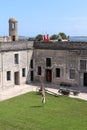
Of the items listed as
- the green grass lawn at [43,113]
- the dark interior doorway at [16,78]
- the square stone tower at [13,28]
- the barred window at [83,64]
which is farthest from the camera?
the square stone tower at [13,28]

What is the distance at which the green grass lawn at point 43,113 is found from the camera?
22575 mm

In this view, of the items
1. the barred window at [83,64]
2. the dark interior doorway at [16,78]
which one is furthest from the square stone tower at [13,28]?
the barred window at [83,64]

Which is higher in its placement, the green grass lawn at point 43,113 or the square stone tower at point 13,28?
the square stone tower at point 13,28

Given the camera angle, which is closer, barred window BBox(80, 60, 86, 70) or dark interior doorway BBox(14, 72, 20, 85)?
barred window BBox(80, 60, 86, 70)

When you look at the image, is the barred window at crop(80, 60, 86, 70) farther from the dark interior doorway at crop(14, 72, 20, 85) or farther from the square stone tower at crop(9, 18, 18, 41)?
the square stone tower at crop(9, 18, 18, 41)

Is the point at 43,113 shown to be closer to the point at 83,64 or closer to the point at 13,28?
the point at 83,64

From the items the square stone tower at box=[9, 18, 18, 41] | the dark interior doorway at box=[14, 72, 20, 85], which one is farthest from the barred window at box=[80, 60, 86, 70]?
the square stone tower at box=[9, 18, 18, 41]

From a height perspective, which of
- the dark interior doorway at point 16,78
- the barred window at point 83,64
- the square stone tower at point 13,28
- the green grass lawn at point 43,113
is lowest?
the green grass lawn at point 43,113

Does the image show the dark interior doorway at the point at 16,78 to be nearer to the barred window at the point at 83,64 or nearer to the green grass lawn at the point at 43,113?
the green grass lawn at the point at 43,113

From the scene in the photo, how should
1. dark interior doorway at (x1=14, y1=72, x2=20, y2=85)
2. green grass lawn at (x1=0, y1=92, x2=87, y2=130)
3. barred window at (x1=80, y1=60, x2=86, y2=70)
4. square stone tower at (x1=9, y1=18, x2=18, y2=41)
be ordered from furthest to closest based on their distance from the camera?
square stone tower at (x1=9, y1=18, x2=18, y2=41), dark interior doorway at (x1=14, y1=72, x2=20, y2=85), barred window at (x1=80, y1=60, x2=86, y2=70), green grass lawn at (x1=0, y1=92, x2=87, y2=130)

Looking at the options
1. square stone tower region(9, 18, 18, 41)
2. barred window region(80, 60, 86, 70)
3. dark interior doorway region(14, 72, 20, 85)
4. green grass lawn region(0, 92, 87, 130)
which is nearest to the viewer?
green grass lawn region(0, 92, 87, 130)

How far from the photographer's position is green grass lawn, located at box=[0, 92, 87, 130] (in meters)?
22.6

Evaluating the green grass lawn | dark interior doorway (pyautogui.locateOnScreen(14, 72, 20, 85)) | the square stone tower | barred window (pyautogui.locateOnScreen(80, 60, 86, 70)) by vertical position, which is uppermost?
the square stone tower

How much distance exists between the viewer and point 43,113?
26266mm
